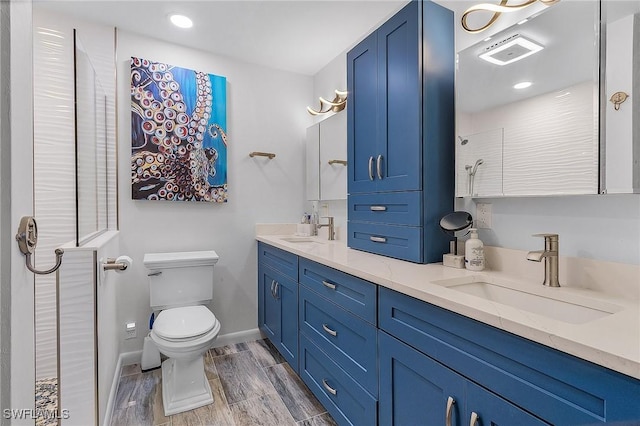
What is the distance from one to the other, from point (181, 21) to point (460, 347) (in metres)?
2.56

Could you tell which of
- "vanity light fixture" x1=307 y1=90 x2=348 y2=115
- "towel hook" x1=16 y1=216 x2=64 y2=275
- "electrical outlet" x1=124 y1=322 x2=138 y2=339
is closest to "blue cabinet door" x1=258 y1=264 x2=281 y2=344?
"electrical outlet" x1=124 y1=322 x2=138 y2=339

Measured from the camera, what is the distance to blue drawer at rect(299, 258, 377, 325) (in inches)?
52.2

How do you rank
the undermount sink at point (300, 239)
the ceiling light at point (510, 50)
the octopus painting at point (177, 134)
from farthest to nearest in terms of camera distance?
the undermount sink at point (300, 239) < the octopus painting at point (177, 134) < the ceiling light at point (510, 50)

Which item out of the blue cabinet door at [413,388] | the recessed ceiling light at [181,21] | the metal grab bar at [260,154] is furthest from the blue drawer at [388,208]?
the recessed ceiling light at [181,21]

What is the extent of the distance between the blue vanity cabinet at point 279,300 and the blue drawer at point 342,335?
0.60 feet

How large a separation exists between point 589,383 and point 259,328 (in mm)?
2534

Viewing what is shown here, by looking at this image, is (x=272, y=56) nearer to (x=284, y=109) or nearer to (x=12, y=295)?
(x=284, y=109)

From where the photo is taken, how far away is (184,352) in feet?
5.80

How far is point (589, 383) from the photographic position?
2.15 feet

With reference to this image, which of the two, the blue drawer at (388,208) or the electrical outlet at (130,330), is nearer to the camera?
the blue drawer at (388,208)

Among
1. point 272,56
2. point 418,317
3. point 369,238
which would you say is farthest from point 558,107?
point 272,56

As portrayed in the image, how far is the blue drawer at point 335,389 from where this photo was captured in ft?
4.45

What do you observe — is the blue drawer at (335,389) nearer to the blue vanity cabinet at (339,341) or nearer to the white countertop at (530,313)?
the blue vanity cabinet at (339,341)

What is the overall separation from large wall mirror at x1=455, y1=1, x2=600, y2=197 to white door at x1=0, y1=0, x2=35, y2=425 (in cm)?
158
